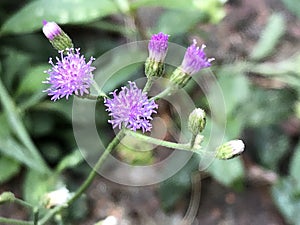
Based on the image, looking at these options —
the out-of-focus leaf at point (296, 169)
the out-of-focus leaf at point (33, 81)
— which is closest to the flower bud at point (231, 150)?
the out-of-focus leaf at point (296, 169)

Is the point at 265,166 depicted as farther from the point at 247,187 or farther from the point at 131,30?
the point at 131,30

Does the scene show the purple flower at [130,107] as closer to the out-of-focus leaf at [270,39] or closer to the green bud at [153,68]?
the green bud at [153,68]

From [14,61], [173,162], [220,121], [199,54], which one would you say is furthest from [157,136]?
[199,54]

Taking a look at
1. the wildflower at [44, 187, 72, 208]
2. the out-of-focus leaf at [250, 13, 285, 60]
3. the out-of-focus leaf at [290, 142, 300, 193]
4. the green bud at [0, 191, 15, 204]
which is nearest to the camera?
the green bud at [0, 191, 15, 204]

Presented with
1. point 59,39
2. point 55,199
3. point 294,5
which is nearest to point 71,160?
point 55,199

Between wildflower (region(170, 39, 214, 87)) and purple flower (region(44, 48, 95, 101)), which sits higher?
purple flower (region(44, 48, 95, 101))

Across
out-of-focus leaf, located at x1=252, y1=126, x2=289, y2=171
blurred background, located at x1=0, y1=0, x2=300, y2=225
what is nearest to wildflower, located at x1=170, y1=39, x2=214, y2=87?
blurred background, located at x1=0, y1=0, x2=300, y2=225

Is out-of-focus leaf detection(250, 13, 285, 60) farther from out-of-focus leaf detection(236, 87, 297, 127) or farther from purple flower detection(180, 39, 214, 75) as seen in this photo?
purple flower detection(180, 39, 214, 75)
